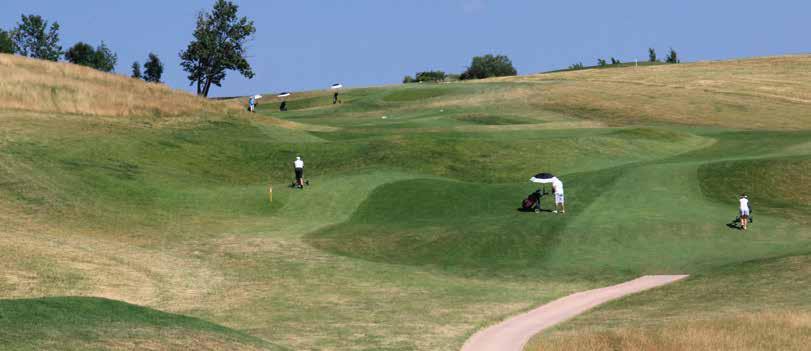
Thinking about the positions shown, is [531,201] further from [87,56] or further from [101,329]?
[87,56]

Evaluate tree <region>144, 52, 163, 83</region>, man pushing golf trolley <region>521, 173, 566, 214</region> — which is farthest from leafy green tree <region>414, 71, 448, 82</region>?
man pushing golf trolley <region>521, 173, 566, 214</region>

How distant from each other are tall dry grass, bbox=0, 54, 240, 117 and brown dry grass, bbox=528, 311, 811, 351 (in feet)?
156

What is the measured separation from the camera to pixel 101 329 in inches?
867

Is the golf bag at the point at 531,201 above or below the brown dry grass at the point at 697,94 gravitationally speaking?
below

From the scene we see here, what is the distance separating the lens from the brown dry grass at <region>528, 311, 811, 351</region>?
83.4ft

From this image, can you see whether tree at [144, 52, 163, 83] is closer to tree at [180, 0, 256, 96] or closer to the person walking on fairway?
tree at [180, 0, 256, 96]

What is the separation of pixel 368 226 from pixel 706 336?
23.9 metres

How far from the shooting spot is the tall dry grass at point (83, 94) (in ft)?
219

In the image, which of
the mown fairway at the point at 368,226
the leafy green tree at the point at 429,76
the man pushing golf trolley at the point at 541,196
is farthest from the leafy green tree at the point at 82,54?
the man pushing golf trolley at the point at 541,196

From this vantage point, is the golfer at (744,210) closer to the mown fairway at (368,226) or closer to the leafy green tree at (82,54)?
the mown fairway at (368,226)

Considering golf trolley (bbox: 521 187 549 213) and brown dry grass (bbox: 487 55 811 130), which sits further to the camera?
brown dry grass (bbox: 487 55 811 130)

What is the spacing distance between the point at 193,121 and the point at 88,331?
51.3m

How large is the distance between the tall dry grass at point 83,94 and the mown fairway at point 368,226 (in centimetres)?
→ 139

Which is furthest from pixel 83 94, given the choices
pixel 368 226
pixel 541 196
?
pixel 541 196
